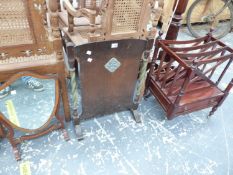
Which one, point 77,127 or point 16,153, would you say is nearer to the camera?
point 16,153

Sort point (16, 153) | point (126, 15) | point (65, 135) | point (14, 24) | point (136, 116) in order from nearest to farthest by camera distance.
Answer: point (14, 24) → point (126, 15) → point (16, 153) → point (65, 135) → point (136, 116)

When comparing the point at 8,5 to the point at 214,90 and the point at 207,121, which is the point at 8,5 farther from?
the point at 207,121

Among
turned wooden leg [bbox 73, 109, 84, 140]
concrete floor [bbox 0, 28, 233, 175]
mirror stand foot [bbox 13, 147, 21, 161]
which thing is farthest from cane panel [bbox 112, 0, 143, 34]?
mirror stand foot [bbox 13, 147, 21, 161]

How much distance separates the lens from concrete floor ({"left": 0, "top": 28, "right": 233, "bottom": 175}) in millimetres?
1406

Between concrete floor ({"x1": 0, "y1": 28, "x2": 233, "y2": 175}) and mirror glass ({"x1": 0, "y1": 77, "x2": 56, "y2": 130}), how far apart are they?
20cm

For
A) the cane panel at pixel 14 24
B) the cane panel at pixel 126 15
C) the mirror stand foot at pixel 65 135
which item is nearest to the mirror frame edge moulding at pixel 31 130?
the mirror stand foot at pixel 65 135

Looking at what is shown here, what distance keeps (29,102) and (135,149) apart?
860 millimetres

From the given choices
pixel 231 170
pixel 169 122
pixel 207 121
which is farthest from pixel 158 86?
pixel 231 170

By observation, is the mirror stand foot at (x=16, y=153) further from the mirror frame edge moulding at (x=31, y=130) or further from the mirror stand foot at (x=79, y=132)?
the mirror stand foot at (x=79, y=132)

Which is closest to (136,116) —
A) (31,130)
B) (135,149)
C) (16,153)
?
(135,149)

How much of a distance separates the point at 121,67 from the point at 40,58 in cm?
52

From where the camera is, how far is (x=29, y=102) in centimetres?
142

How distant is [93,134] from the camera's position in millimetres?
1605

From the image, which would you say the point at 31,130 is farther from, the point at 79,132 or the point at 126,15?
the point at 126,15
